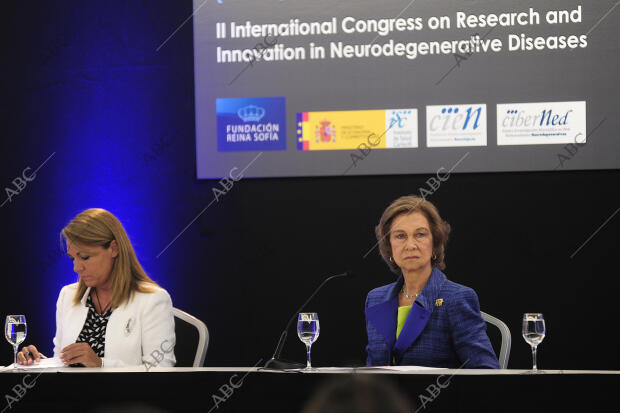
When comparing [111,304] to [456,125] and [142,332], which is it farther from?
[456,125]

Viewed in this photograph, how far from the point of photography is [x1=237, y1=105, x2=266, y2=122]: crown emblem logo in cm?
409

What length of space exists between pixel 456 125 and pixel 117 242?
6.25 feet

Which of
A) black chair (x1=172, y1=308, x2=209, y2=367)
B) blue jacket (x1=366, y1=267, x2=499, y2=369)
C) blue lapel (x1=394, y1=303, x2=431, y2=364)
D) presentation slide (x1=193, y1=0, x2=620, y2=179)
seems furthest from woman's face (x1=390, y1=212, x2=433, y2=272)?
presentation slide (x1=193, y1=0, x2=620, y2=179)

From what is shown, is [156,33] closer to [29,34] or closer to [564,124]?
[29,34]

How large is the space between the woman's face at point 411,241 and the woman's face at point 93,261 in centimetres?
116

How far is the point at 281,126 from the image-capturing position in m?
4.08

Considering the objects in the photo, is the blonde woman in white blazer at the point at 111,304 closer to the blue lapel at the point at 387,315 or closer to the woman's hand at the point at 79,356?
the woman's hand at the point at 79,356

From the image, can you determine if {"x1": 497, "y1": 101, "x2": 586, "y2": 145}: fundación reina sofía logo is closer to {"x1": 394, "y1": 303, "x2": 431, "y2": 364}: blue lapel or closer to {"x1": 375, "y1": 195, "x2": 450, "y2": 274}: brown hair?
{"x1": 375, "y1": 195, "x2": 450, "y2": 274}: brown hair

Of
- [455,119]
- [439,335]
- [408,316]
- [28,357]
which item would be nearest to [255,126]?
[455,119]

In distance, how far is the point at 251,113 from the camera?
4098 mm

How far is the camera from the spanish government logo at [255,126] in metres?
4.08

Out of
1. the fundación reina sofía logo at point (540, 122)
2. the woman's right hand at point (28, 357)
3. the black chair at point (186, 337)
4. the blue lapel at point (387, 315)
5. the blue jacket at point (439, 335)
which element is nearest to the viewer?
the woman's right hand at point (28, 357)

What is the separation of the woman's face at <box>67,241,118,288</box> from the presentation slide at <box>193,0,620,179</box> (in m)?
1.16

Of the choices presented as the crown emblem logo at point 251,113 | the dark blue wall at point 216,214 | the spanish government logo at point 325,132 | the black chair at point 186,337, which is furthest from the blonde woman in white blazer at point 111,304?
the spanish government logo at point 325,132
